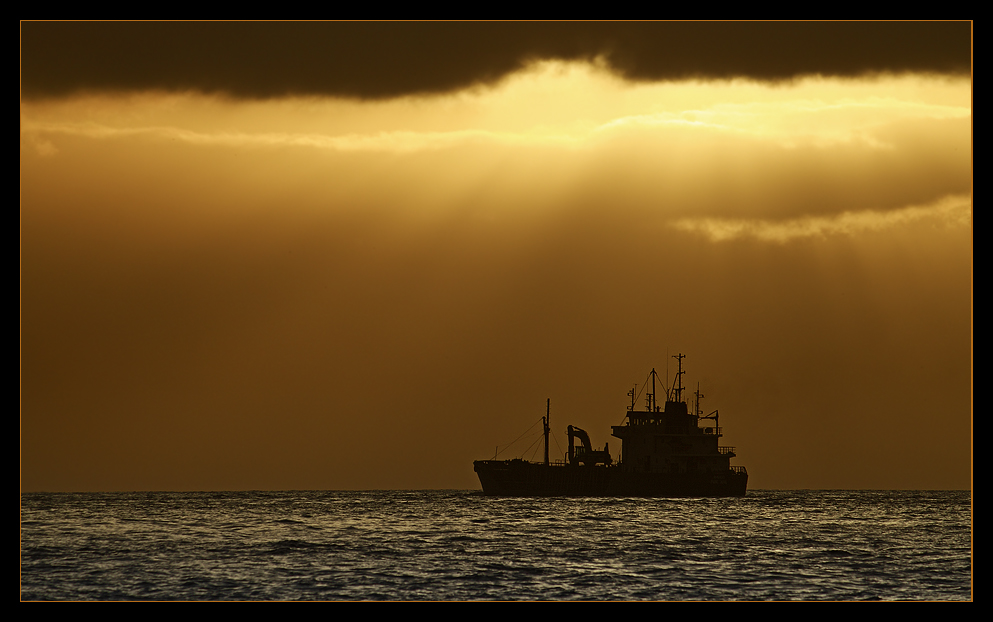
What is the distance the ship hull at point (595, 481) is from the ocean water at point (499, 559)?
28.5m

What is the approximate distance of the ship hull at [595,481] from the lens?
97375mm

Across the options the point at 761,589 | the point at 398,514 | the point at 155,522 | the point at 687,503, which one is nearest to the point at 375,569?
the point at 761,589

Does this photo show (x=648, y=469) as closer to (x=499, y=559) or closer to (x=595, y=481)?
(x=595, y=481)

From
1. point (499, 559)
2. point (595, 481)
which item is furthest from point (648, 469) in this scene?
point (499, 559)

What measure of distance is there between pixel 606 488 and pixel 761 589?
70.2 meters

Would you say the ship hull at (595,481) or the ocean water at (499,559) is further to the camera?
the ship hull at (595,481)

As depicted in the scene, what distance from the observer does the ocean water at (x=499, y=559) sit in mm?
30438

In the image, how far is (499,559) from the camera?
39031mm

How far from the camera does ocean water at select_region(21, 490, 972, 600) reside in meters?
30.4

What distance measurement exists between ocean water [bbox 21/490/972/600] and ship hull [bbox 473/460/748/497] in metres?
28.5

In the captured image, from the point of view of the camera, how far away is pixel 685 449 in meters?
98.4

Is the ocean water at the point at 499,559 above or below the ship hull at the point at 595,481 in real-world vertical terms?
below
